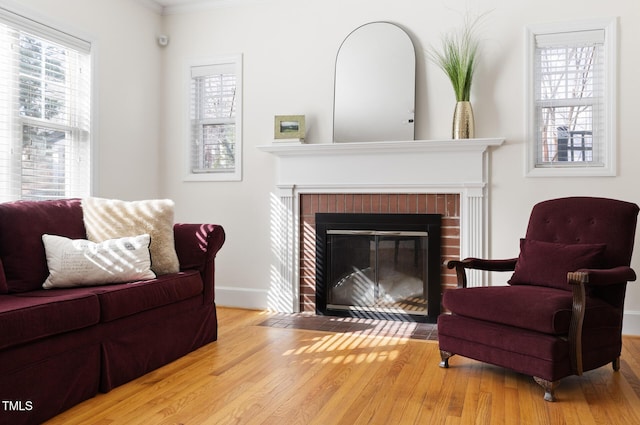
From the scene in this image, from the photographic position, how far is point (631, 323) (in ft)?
12.1

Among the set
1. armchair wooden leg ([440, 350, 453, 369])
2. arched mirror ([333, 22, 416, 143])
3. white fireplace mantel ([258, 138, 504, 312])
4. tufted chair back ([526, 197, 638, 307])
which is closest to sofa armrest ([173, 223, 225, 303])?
white fireplace mantel ([258, 138, 504, 312])

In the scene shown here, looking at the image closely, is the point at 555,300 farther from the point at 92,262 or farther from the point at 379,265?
the point at 92,262

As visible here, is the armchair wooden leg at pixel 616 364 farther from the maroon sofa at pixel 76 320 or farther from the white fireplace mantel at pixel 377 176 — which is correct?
the maroon sofa at pixel 76 320

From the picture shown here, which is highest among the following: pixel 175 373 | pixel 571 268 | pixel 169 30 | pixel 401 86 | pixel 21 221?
pixel 169 30

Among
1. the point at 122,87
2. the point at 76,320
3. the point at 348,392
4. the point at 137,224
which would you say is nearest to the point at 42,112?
the point at 122,87

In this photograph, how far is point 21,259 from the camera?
2736 mm

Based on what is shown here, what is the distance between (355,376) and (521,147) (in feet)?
7.19

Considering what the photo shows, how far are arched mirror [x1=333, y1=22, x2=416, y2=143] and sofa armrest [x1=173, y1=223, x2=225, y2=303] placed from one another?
1.43 metres

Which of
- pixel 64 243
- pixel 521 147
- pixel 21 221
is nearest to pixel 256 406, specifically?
pixel 64 243

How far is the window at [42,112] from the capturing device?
3.47m

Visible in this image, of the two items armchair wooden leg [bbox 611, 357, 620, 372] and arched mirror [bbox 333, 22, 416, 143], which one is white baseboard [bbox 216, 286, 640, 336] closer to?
arched mirror [bbox 333, 22, 416, 143]

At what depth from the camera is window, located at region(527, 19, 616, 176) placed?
3734mm

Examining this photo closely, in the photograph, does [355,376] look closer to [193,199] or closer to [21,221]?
[21,221]

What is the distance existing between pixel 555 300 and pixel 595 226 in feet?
2.39
